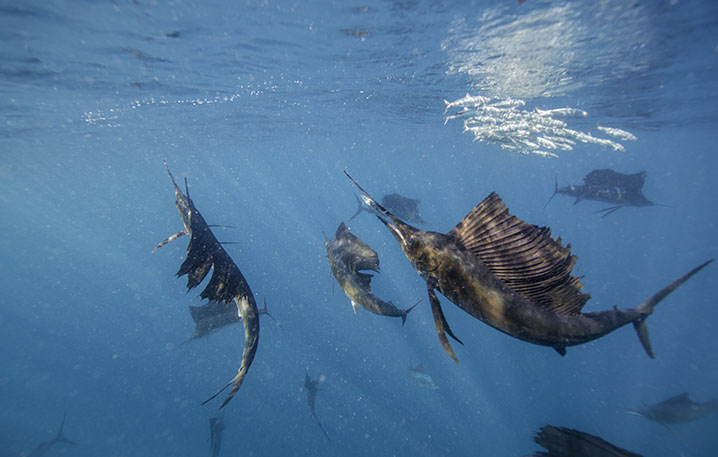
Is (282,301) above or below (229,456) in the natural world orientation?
above

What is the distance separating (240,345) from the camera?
2722 centimetres

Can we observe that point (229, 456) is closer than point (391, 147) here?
Yes

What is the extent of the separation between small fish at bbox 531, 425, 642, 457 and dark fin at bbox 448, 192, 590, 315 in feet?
6.37

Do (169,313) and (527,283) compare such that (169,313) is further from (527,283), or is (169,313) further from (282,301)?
(527,283)

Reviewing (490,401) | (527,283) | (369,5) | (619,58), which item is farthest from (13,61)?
(490,401)

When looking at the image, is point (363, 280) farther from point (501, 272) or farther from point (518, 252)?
point (518, 252)

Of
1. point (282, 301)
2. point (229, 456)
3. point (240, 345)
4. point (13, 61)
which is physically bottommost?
point (229, 456)

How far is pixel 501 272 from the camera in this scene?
191 cm

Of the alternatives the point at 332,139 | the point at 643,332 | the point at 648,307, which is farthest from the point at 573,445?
the point at 332,139

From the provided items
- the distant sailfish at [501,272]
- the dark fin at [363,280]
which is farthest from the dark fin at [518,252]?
the dark fin at [363,280]

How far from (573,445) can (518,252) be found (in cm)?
251

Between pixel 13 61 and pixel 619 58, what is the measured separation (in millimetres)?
23359

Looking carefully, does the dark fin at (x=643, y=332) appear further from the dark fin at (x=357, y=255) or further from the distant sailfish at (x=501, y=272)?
the dark fin at (x=357, y=255)

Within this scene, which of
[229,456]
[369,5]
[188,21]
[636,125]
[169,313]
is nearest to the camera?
[369,5]
